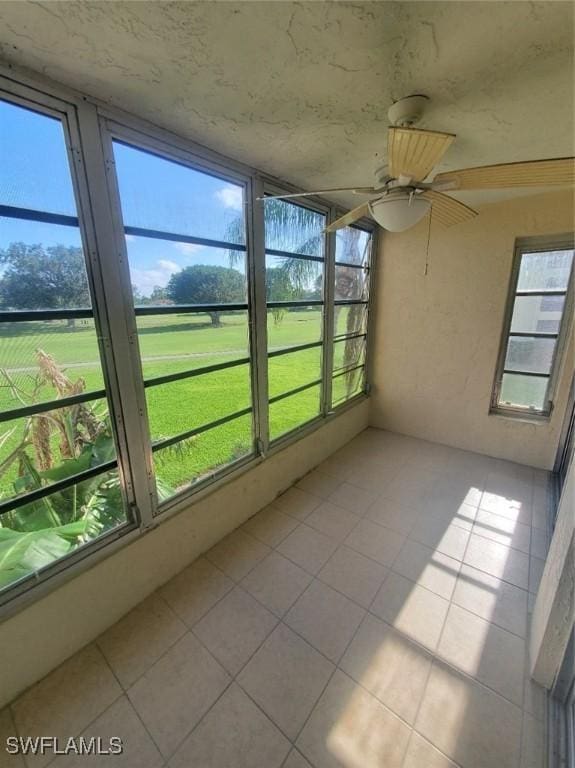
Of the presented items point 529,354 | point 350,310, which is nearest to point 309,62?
point 350,310

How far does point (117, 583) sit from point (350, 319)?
118 inches

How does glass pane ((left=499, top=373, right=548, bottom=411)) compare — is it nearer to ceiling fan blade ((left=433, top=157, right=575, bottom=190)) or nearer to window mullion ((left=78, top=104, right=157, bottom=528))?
ceiling fan blade ((left=433, top=157, right=575, bottom=190))

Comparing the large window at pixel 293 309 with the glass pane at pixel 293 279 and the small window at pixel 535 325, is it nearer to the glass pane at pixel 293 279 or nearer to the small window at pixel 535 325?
the glass pane at pixel 293 279

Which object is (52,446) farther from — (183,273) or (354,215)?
(354,215)

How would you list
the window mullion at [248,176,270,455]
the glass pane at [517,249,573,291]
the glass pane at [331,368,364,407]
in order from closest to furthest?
the window mullion at [248,176,270,455] < the glass pane at [517,249,573,291] < the glass pane at [331,368,364,407]

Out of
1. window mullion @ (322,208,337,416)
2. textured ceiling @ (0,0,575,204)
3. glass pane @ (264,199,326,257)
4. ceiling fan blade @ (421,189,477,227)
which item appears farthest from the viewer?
window mullion @ (322,208,337,416)

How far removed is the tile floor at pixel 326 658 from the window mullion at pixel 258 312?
0.81 m

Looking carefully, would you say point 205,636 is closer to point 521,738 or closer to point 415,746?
point 415,746

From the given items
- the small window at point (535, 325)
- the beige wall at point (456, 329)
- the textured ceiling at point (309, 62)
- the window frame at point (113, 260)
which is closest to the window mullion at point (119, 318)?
the window frame at point (113, 260)

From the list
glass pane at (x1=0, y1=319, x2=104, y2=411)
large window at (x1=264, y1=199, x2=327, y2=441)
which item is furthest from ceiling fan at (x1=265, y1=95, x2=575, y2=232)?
glass pane at (x1=0, y1=319, x2=104, y2=411)

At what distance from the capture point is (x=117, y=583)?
1.66 meters

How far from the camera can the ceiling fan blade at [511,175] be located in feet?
3.57

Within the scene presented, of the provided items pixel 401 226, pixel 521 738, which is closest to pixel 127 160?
pixel 401 226

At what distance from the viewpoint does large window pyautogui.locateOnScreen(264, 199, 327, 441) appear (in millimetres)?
2365
